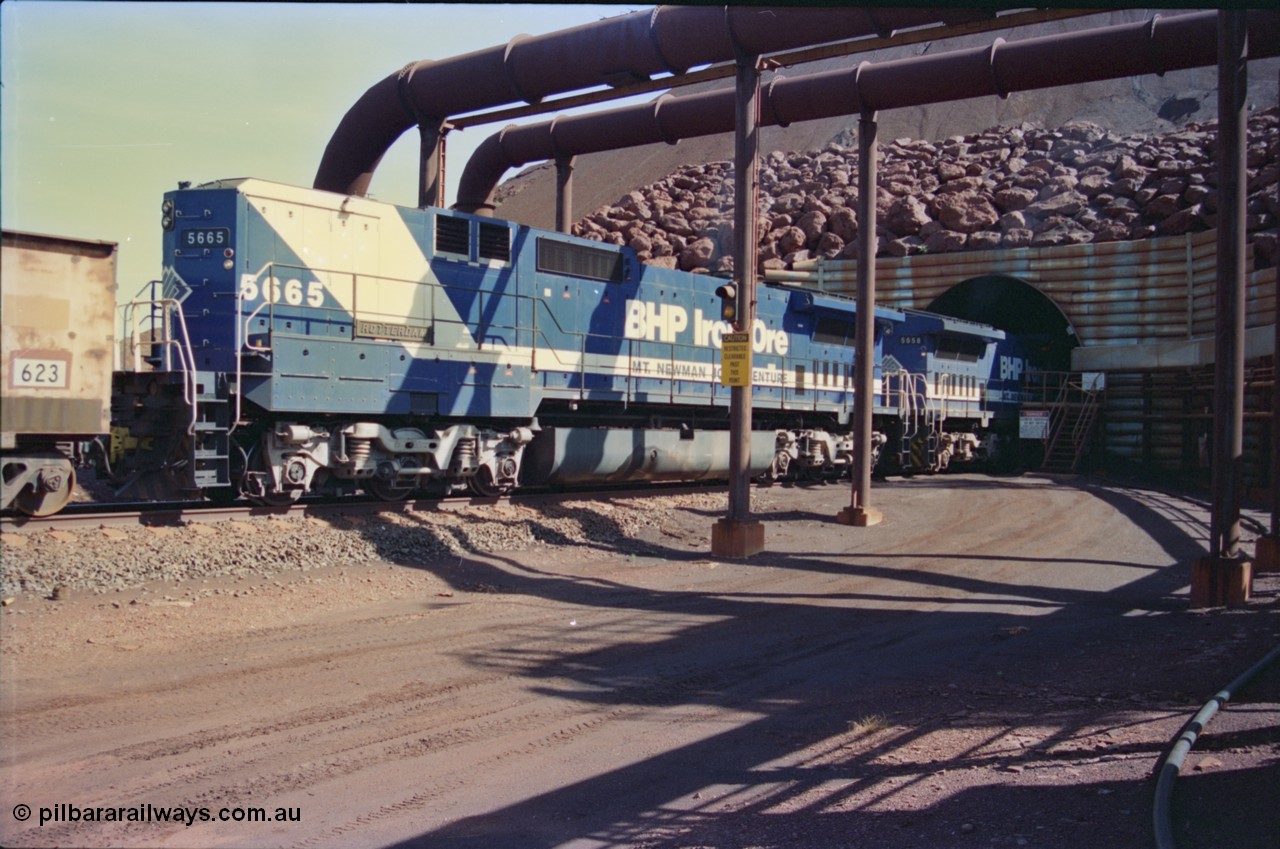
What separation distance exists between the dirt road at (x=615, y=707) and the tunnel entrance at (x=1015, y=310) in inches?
875

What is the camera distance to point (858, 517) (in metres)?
15.7

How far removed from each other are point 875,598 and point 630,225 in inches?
1560

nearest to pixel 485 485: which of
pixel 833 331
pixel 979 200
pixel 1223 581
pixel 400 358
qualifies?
pixel 400 358

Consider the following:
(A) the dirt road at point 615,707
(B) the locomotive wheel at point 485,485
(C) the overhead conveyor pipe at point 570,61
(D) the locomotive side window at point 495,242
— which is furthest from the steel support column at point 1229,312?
(D) the locomotive side window at point 495,242

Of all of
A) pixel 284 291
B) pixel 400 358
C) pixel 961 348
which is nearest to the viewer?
pixel 284 291

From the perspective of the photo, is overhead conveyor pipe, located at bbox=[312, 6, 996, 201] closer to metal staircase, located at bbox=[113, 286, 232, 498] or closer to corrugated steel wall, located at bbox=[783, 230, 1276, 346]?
metal staircase, located at bbox=[113, 286, 232, 498]

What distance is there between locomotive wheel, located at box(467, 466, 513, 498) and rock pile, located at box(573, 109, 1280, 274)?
1789 cm

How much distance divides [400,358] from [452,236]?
7.87 ft

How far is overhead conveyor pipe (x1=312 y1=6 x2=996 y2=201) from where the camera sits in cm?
1273

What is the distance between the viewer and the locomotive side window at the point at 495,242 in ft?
48.0

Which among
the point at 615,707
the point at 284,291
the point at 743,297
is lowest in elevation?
Answer: the point at 615,707

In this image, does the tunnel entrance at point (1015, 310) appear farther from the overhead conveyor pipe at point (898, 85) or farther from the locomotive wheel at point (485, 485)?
the locomotive wheel at point (485, 485)

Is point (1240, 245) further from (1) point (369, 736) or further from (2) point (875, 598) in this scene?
(1) point (369, 736)

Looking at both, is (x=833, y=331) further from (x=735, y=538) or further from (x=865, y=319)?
(x=735, y=538)
